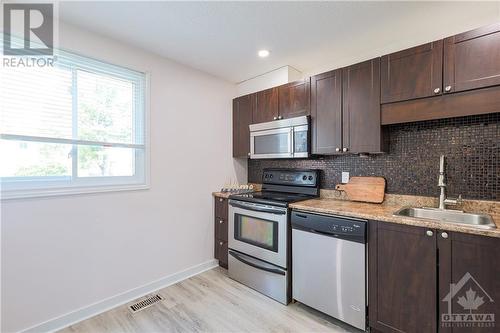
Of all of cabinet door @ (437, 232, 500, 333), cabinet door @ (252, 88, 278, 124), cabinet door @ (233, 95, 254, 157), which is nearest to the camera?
cabinet door @ (437, 232, 500, 333)

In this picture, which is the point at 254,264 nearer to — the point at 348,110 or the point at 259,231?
the point at 259,231

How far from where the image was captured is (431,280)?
1.53 meters

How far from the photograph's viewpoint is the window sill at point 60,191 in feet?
5.61

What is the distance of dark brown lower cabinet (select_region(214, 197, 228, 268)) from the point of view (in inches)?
115

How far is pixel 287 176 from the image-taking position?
9.70 ft

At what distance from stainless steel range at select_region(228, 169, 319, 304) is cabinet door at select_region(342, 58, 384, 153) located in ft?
2.18

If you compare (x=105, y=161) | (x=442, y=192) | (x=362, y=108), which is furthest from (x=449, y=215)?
(x=105, y=161)

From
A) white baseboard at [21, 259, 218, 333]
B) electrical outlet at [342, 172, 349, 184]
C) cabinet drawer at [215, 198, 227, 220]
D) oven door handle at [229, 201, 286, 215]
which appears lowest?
white baseboard at [21, 259, 218, 333]

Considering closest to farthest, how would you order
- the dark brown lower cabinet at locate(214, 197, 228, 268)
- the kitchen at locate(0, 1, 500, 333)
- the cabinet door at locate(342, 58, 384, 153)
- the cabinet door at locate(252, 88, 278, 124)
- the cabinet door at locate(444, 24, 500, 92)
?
the cabinet door at locate(444, 24, 500, 92)
the kitchen at locate(0, 1, 500, 333)
the cabinet door at locate(342, 58, 384, 153)
the cabinet door at locate(252, 88, 278, 124)
the dark brown lower cabinet at locate(214, 197, 228, 268)

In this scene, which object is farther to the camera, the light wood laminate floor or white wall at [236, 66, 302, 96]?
white wall at [236, 66, 302, 96]

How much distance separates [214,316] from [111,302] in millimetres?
984

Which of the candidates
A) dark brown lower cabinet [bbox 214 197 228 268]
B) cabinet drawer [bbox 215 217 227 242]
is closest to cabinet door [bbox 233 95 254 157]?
dark brown lower cabinet [bbox 214 197 228 268]

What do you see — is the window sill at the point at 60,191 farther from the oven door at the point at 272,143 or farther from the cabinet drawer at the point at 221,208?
the oven door at the point at 272,143

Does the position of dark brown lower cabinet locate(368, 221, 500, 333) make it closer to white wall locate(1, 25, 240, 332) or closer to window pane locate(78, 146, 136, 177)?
white wall locate(1, 25, 240, 332)
